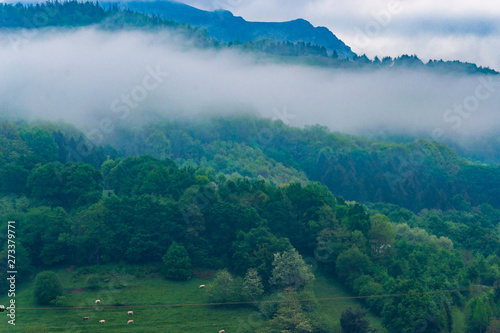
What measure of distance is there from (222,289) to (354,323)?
15.4 m

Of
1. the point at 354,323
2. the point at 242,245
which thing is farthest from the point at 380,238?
the point at 354,323

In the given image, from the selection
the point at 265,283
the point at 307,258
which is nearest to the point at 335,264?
the point at 307,258

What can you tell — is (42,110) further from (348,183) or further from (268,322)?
(268,322)

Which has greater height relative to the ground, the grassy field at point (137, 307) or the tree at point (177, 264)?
the tree at point (177, 264)

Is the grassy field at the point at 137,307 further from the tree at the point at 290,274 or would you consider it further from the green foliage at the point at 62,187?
the green foliage at the point at 62,187

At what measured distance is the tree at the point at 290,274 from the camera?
236 ft

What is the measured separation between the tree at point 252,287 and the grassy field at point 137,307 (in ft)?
4.67

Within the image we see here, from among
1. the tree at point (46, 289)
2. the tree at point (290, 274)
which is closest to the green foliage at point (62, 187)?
the tree at point (46, 289)

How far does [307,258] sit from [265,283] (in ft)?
36.2

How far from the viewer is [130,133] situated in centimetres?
17538

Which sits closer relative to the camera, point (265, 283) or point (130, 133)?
point (265, 283)

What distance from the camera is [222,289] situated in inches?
2795

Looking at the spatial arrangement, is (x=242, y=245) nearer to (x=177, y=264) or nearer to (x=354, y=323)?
(x=177, y=264)

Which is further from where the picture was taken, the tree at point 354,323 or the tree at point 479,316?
the tree at point 479,316
